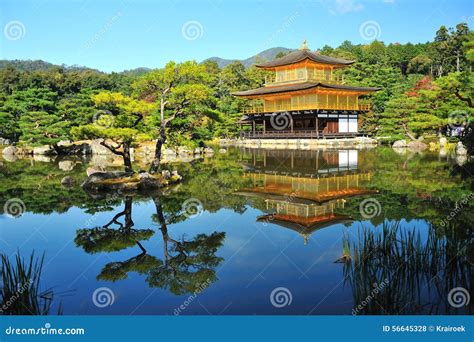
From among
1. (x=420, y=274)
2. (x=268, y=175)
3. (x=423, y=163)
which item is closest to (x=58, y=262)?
(x=420, y=274)

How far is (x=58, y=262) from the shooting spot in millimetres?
7672

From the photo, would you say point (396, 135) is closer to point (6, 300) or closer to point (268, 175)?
point (268, 175)

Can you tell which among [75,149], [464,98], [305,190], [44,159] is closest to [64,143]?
[75,149]
